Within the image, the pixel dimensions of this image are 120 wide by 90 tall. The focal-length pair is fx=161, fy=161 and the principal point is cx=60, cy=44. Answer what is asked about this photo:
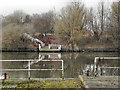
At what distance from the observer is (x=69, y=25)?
31.9 meters

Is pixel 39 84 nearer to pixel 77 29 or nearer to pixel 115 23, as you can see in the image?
pixel 77 29

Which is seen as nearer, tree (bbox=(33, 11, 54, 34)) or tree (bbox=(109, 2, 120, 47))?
tree (bbox=(109, 2, 120, 47))

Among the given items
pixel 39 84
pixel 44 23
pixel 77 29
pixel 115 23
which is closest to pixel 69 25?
pixel 77 29

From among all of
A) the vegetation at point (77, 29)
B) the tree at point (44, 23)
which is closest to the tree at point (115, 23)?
the vegetation at point (77, 29)

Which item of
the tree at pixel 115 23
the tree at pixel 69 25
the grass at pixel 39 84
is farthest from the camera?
the tree at pixel 69 25

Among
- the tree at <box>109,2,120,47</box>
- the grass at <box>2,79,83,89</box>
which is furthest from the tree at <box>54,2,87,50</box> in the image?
the grass at <box>2,79,83,89</box>

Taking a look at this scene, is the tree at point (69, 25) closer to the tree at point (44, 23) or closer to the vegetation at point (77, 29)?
the vegetation at point (77, 29)

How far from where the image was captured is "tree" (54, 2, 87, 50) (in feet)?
103

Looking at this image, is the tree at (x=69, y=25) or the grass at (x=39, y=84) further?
the tree at (x=69, y=25)

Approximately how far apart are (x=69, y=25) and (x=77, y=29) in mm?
1771

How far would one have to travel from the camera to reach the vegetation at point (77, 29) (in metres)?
30.7

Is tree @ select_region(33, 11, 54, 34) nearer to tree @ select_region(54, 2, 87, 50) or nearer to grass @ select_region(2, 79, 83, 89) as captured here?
tree @ select_region(54, 2, 87, 50)

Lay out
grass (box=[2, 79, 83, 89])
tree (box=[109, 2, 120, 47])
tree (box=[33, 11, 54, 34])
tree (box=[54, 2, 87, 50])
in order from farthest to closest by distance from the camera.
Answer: tree (box=[33, 11, 54, 34]) → tree (box=[54, 2, 87, 50]) → tree (box=[109, 2, 120, 47]) → grass (box=[2, 79, 83, 89])

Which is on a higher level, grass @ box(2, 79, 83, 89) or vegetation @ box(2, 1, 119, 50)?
Answer: vegetation @ box(2, 1, 119, 50)
